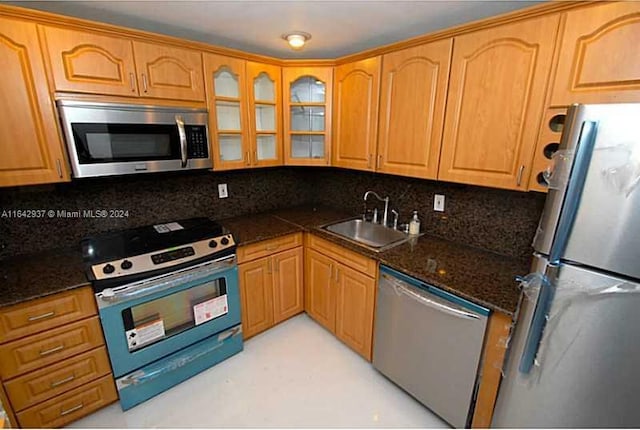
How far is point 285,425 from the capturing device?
5.36 ft

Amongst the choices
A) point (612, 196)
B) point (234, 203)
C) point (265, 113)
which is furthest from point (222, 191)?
point (612, 196)

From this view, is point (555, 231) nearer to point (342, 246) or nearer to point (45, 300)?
point (342, 246)

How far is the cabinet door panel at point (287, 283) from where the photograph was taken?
2.27m

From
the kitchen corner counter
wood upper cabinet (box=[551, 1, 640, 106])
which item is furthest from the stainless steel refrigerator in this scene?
wood upper cabinet (box=[551, 1, 640, 106])

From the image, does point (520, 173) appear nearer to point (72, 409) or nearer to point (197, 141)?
point (197, 141)

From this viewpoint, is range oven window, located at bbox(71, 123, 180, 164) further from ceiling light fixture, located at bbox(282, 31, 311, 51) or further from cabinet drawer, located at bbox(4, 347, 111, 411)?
cabinet drawer, located at bbox(4, 347, 111, 411)

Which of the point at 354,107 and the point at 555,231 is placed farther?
the point at 354,107

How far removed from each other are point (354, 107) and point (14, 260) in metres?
2.36

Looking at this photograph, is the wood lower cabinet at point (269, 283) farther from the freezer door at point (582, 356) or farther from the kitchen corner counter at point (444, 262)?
the freezer door at point (582, 356)

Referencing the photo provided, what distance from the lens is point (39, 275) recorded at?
1.51m

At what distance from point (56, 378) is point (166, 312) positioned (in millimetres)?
566

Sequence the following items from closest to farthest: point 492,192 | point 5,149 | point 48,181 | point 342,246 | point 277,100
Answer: point 5,149 < point 48,181 < point 492,192 < point 342,246 < point 277,100

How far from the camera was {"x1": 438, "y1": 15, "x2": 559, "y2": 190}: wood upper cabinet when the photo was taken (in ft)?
4.21

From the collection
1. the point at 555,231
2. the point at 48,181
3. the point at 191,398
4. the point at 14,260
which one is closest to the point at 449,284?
the point at 555,231
